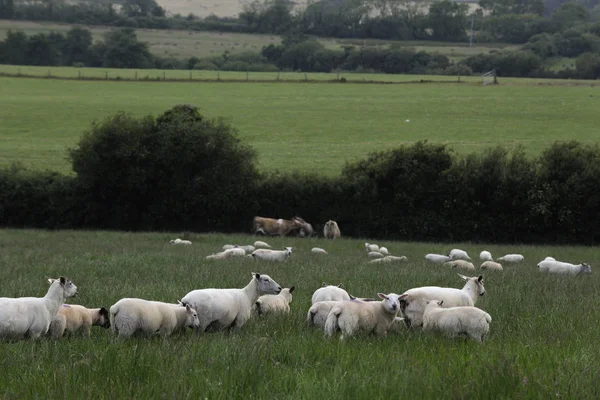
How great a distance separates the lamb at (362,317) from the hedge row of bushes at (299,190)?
1307 inches

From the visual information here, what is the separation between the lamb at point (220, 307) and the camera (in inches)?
486

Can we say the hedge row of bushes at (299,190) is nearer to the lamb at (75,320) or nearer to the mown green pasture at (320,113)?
the mown green pasture at (320,113)

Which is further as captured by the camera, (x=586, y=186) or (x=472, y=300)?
(x=586, y=186)

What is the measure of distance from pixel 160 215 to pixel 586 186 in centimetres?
2360

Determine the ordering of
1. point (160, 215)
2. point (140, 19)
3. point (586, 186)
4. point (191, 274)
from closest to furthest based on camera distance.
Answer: point (191, 274), point (586, 186), point (160, 215), point (140, 19)

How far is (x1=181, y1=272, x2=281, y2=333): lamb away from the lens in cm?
1234

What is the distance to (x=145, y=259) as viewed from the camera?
24.7 metres

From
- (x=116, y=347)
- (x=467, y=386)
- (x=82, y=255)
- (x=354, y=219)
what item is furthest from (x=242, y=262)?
(x=354, y=219)

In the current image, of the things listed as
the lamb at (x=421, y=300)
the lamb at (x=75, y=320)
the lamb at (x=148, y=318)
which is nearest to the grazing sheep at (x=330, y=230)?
the lamb at (x=421, y=300)

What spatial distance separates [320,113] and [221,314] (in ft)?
267

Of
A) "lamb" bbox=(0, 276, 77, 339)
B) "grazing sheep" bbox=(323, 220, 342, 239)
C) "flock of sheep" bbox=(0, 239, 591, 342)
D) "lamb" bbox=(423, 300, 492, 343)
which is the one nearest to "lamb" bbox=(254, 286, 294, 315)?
"flock of sheep" bbox=(0, 239, 591, 342)

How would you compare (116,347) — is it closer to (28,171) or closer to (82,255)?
(82,255)

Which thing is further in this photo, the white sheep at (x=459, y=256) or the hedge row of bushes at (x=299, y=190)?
the hedge row of bushes at (x=299, y=190)

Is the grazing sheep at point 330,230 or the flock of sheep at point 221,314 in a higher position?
the flock of sheep at point 221,314
